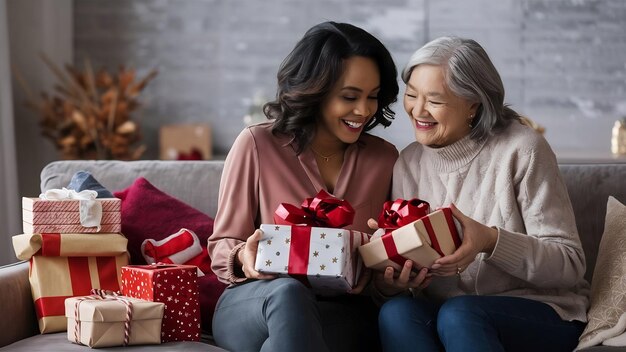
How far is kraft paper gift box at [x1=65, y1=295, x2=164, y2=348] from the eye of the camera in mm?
2242

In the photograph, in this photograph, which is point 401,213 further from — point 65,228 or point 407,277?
point 65,228

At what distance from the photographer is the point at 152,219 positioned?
271 cm

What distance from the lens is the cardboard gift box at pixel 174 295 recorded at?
235 centimetres

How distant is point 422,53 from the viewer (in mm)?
2484

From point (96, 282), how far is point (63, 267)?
0.10m

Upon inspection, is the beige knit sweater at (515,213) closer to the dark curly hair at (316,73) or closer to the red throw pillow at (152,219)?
the dark curly hair at (316,73)

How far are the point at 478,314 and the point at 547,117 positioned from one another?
3088 millimetres

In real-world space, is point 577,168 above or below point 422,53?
below

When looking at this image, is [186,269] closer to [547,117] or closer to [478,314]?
[478,314]

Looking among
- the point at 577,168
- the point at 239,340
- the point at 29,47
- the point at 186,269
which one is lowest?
the point at 239,340

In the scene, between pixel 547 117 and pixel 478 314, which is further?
pixel 547 117

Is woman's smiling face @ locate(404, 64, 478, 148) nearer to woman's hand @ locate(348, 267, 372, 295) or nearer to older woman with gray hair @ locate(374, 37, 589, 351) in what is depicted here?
older woman with gray hair @ locate(374, 37, 589, 351)

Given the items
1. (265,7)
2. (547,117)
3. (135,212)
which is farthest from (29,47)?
(547,117)

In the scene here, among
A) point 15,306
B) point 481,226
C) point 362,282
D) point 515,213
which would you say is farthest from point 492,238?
point 15,306
